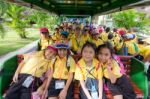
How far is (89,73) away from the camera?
5.64 metres

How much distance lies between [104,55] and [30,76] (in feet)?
Result: 4.39

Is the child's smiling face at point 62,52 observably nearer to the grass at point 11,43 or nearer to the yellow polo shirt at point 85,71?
the yellow polo shirt at point 85,71

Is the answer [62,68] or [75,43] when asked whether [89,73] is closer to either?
[62,68]

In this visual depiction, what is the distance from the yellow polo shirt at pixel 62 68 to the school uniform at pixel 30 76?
7.2 inches

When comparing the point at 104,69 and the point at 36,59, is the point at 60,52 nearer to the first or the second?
the point at 36,59

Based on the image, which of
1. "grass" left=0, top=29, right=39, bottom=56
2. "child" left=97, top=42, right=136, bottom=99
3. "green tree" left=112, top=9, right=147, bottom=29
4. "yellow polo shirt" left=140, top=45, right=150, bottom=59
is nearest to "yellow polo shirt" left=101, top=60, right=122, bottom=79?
"child" left=97, top=42, right=136, bottom=99

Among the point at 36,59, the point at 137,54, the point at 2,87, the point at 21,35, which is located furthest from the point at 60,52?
the point at 21,35

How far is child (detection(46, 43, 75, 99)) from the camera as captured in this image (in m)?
5.72

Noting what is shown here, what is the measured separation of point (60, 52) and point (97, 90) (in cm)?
96

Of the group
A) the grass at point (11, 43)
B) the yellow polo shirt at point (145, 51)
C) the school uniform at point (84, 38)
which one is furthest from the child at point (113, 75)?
the grass at point (11, 43)

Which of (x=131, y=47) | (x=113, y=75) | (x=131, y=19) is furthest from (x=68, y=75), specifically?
(x=131, y=19)

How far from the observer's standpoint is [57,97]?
5.73 m

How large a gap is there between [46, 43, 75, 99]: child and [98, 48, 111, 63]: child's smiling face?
51cm

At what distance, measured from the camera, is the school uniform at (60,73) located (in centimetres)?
575
